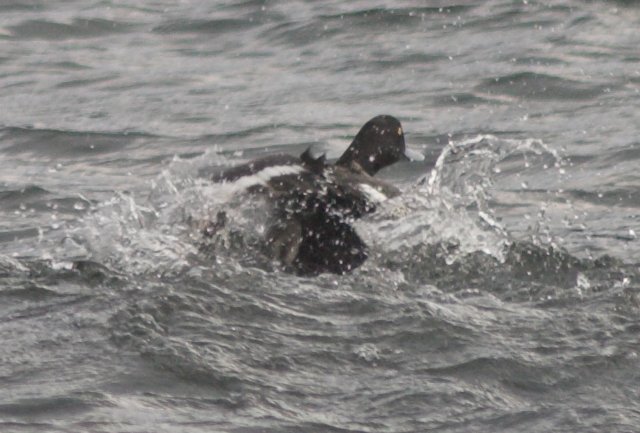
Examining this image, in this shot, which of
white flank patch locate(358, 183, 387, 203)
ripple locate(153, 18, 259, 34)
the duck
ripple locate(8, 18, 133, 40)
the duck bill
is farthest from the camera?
ripple locate(8, 18, 133, 40)

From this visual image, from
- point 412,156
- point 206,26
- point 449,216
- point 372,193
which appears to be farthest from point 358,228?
point 206,26

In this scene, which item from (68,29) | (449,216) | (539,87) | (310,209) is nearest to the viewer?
(310,209)

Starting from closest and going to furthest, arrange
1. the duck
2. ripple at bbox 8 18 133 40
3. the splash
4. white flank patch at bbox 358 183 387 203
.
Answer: the duck → white flank patch at bbox 358 183 387 203 → the splash → ripple at bbox 8 18 133 40

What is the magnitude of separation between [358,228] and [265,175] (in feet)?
1.57

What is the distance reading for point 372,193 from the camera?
6.72m

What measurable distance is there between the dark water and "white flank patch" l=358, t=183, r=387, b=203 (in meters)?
0.05

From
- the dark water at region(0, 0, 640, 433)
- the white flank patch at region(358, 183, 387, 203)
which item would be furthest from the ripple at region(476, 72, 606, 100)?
the white flank patch at region(358, 183, 387, 203)

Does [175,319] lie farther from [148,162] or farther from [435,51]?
[435,51]

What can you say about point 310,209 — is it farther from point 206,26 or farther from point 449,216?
point 206,26

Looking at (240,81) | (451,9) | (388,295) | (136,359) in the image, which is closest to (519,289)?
(388,295)

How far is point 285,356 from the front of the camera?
5.35 metres

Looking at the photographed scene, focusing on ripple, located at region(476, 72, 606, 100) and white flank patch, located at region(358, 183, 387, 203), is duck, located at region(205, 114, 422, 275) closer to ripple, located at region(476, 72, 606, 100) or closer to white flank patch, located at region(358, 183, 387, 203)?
white flank patch, located at region(358, 183, 387, 203)

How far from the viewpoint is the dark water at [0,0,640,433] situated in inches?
197

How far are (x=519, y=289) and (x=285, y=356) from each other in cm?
143
